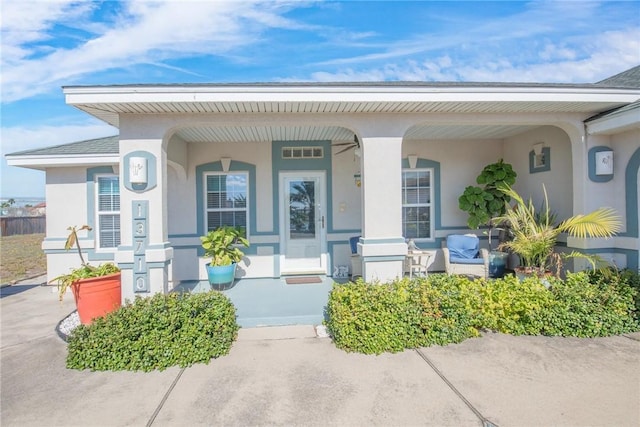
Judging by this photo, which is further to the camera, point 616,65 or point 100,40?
point 616,65

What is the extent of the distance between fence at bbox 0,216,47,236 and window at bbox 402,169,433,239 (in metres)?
21.3

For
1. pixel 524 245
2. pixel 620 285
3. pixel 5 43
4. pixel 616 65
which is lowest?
pixel 620 285

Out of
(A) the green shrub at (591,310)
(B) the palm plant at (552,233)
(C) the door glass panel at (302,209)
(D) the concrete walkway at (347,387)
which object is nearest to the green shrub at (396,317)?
(D) the concrete walkway at (347,387)

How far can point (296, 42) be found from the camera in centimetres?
782

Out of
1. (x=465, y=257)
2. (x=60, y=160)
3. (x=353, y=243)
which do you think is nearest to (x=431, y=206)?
(x=465, y=257)

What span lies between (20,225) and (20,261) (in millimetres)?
11200

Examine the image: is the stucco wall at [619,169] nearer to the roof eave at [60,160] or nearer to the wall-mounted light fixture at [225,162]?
the wall-mounted light fixture at [225,162]

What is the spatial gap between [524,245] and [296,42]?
6.29 m

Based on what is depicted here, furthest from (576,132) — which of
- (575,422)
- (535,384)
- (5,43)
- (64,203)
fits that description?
(64,203)

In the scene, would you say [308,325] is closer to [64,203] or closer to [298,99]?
[298,99]

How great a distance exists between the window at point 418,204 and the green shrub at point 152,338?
191 inches

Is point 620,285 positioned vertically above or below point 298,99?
below

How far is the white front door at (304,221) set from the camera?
7.30 meters

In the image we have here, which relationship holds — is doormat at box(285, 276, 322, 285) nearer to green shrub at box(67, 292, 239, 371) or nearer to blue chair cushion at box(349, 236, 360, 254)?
blue chair cushion at box(349, 236, 360, 254)
